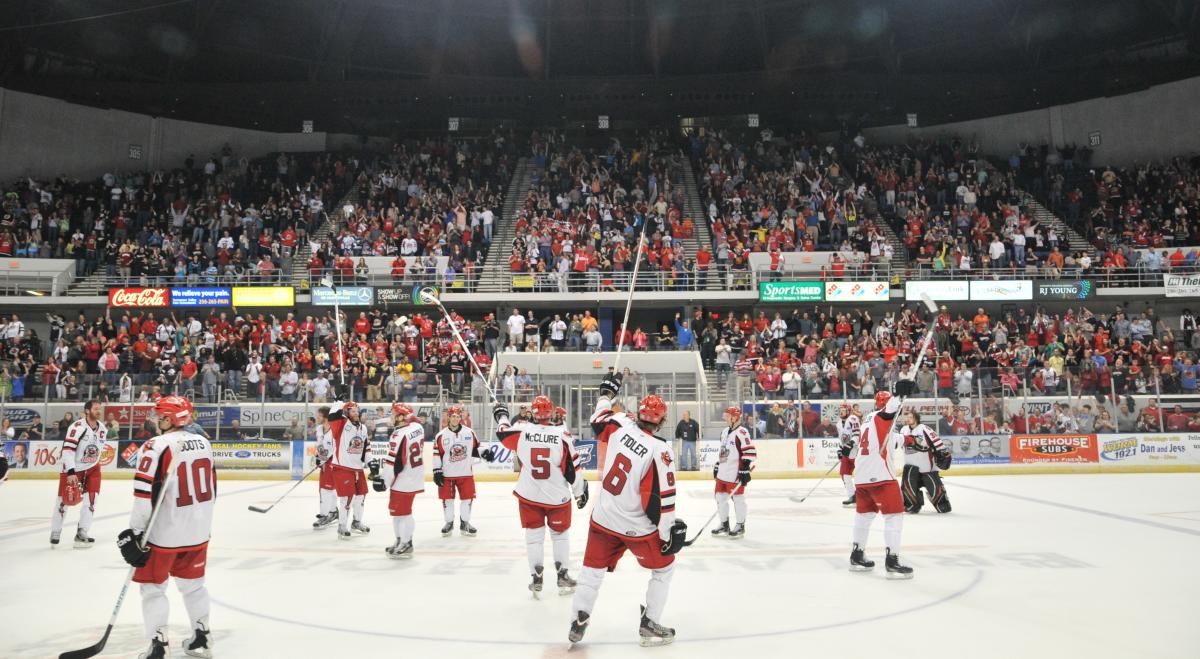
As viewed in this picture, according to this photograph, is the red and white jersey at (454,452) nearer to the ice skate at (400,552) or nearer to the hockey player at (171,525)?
the ice skate at (400,552)

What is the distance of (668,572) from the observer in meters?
6.80

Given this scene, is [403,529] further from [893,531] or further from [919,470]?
[919,470]

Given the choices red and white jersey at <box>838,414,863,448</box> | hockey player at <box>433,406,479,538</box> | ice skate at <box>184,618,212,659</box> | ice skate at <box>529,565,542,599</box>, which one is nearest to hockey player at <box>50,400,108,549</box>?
hockey player at <box>433,406,479,538</box>

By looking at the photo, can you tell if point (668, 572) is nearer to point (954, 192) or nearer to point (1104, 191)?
point (954, 192)

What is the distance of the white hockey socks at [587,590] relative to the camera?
6.66 m

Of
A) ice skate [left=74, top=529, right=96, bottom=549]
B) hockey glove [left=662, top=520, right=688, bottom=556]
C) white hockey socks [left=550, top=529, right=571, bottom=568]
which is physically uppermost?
hockey glove [left=662, top=520, right=688, bottom=556]

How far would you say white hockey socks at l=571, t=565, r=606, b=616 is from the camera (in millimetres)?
6656

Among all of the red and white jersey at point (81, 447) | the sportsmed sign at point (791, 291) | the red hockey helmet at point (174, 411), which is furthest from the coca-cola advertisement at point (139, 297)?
the red hockey helmet at point (174, 411)

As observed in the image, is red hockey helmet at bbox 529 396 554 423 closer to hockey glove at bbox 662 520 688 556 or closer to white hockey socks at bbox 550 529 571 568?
white hockey socks at bbox 550 529 571 568

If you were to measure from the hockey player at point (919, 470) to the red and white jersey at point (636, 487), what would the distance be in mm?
8896

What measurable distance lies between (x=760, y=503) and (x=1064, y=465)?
10162 millimetres

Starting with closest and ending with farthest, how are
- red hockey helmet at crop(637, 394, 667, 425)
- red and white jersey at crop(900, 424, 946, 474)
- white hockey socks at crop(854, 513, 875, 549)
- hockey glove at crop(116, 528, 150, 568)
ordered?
hockey glove at crop(116, 528, 150, 568), red hockey helmet at crop(637, 394, 667, 425), white hockey socks at crop(854, 513, 875, 549), red and white jersey at crop(900, 424, 946, 474)

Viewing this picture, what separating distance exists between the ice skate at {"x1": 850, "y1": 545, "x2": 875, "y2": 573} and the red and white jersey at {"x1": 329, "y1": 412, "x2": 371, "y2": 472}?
23.1ft

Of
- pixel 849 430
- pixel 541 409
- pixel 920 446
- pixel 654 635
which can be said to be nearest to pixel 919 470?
pixel 920 446
